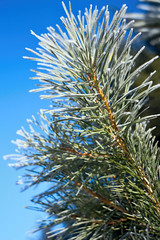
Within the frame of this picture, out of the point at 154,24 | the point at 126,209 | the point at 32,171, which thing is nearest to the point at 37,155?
the point at 32,171

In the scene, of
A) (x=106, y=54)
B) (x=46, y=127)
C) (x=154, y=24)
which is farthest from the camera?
(x=46, y=127)

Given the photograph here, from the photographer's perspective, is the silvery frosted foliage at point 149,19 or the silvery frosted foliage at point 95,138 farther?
the silvery frosted foliage at point 95,138

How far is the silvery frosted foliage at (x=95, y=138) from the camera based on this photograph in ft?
0.98

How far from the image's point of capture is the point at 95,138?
363mm

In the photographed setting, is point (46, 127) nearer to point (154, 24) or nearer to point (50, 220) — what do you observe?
point (50, 220)

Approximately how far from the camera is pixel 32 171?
389mm

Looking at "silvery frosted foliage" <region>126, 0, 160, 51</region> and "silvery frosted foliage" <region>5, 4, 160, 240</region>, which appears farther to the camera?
"silvery frosted foliage" <region>5, 4, 160, 240</region>

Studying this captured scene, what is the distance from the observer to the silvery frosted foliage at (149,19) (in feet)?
0.60

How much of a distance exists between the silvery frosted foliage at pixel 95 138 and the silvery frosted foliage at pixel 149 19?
0.07 metres

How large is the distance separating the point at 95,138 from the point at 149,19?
0.19m

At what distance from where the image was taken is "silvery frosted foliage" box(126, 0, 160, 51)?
0.18 meters

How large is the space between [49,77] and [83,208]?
165 millimetres

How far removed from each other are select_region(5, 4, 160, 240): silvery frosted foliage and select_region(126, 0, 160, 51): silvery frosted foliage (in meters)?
0.07

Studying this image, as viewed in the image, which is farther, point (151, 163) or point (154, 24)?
point (151, 163)
